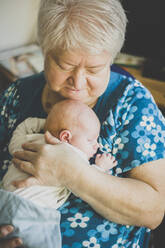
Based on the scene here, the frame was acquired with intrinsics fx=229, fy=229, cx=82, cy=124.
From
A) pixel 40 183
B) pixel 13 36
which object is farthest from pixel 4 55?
pixel 40 183

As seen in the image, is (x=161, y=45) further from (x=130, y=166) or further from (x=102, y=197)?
(x=102, y=197)

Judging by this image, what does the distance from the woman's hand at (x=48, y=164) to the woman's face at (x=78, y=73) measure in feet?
0.90

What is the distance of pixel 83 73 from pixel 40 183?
509 mm

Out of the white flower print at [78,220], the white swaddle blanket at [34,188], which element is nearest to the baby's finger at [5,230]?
the white swaddle blanket at [34,188]

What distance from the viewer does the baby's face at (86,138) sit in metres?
1.02

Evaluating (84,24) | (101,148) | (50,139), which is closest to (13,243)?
(50,139)

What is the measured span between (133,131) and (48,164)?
A: 0.41 metres

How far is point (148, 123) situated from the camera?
3.48 feet

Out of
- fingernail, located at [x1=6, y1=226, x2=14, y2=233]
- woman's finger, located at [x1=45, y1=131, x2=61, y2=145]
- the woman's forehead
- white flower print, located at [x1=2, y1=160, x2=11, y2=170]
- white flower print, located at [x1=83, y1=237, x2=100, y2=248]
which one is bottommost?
white flower print, located at [x1=83, y1=237, x2=100, y2=248]

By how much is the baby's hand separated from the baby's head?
4 centimetres

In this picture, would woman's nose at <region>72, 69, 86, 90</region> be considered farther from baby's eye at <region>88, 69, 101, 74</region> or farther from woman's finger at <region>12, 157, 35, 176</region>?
woman's finger at <region>12, 157, 35, 176</region>

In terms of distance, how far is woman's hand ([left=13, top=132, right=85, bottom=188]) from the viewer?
0.93 meters

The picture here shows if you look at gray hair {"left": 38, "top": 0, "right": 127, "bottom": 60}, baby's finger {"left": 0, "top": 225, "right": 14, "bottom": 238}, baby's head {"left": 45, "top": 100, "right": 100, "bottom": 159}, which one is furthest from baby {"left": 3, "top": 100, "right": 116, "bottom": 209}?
gray hair {"left": 38, "top": 0, "right": 127, "bottom": 60}

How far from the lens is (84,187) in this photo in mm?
918
